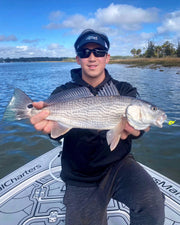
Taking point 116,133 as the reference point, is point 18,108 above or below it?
above

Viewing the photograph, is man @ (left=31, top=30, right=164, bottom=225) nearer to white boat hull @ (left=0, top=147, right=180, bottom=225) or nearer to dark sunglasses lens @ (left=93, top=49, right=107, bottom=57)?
dark sunglasses lens @ (left=93, top=49, right=107, bottom=57)

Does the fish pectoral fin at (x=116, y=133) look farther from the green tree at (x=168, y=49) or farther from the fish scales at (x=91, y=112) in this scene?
the green tree at (x=168, y=49)

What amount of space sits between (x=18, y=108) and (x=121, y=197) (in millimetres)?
2264

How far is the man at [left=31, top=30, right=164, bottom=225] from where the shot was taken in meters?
2.93

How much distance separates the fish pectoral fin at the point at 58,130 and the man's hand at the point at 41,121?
0.30 ft

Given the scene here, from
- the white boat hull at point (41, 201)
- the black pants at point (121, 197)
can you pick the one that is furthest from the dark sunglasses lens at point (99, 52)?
the white boat hull at point (41, 201)

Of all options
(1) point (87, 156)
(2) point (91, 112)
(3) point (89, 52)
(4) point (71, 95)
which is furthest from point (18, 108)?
(3) point (89, 52)

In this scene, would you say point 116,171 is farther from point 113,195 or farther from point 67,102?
point 67,102

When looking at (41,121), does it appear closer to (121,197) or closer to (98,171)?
(98,171)

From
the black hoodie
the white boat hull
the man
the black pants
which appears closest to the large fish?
the man

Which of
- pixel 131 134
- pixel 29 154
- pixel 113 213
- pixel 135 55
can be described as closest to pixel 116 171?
pixel 131 134

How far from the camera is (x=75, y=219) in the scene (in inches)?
117

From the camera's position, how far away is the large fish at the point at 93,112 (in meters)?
3.01

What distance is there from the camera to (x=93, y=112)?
312 cm
